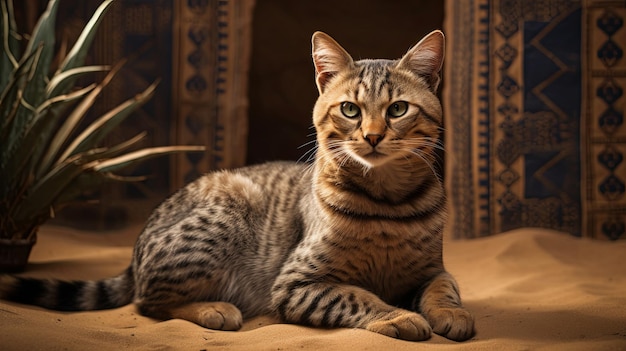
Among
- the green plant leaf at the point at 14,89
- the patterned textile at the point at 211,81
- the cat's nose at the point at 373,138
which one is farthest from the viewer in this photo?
the patterned textile at the point at 211,81

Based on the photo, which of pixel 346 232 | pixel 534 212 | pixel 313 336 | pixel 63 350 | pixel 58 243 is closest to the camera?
pixel 63 350

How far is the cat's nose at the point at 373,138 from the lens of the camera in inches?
109

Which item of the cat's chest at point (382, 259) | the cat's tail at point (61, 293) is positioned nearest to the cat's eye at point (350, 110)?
the cat's chest at point (382, 259)

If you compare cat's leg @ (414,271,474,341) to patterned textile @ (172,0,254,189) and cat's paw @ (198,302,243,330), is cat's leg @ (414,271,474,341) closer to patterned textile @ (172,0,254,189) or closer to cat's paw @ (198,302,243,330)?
cat's paw @ (198,302,243,330)

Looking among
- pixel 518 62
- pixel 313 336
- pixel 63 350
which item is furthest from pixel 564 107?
pixel 63 350

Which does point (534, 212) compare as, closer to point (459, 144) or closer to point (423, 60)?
point (459, 144)

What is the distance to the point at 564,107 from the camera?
5.14 m

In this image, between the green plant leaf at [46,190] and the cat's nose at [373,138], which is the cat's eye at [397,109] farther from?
the green plant leaf at [46,190]

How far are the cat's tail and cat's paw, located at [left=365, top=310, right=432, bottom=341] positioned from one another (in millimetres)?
1397

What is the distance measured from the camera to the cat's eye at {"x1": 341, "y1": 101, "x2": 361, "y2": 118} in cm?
295

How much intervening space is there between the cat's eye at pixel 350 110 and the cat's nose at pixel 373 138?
200 mm

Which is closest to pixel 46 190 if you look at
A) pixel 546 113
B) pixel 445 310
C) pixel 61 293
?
pixel 61 293

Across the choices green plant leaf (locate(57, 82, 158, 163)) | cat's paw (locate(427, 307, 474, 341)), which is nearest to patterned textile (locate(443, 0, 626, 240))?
green plant leaf (locate(57, 82, 158, 163))

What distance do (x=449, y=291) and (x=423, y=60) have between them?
998 millimetres
